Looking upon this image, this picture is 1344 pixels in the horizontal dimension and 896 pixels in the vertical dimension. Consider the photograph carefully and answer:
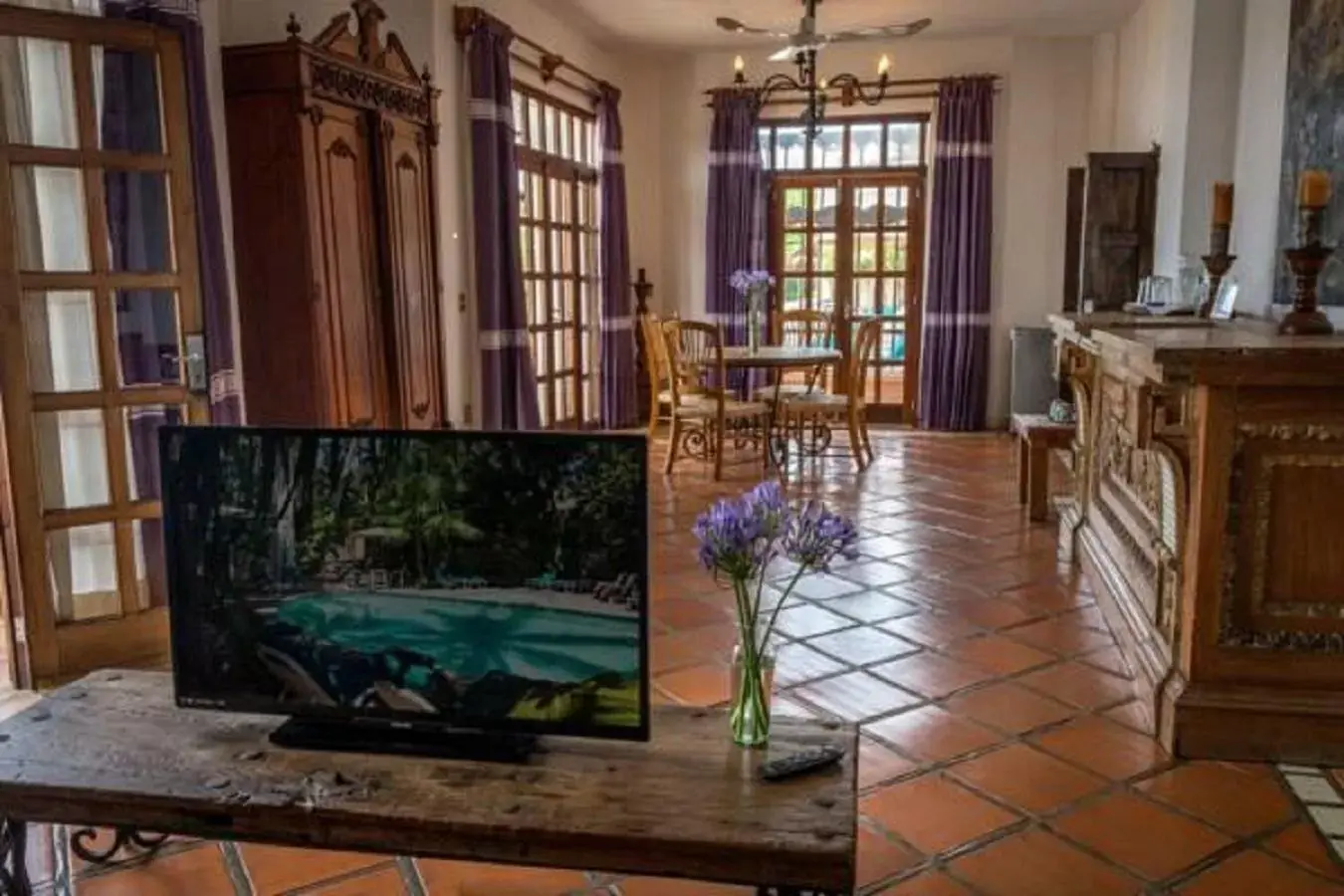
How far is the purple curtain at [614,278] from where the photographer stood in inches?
305

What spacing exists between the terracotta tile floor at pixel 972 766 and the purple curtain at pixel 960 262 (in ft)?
11.4

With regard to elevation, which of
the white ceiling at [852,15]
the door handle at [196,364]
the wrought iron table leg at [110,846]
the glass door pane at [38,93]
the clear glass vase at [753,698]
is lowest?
the wrought iron table leg at [110,846]

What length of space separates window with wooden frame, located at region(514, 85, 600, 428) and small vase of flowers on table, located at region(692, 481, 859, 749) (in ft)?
15.6

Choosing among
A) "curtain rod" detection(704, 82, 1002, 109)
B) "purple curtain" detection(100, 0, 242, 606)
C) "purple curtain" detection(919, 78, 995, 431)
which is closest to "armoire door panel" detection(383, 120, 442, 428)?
"purple curtain" detection(100, 0, 242, 606)

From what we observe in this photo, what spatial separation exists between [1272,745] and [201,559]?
97.4 inches

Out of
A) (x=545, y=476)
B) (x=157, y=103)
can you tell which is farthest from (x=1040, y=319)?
(x=545, y=476)

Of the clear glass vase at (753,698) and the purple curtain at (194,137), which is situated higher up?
the purple curtain at (194,137)

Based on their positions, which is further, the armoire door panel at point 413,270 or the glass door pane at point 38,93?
the armoire door panel at point 413,270

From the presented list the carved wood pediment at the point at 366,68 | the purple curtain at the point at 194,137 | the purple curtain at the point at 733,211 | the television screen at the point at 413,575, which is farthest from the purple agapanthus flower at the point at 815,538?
the purple curtain at the point at 733,211

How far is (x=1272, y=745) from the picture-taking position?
8.44ft

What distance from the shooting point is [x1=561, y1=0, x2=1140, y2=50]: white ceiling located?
263 inches

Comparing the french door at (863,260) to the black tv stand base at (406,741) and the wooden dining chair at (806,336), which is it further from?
the black tv stand base at (406,741)

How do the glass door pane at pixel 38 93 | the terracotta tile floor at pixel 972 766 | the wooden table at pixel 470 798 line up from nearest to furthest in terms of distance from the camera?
the wooden table at pixel 470 798, the terracotta tile floor at pixel 972 766, the glass door pane at pixel 38 93

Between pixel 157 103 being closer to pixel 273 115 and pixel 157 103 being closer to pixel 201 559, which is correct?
pixel 273 115
